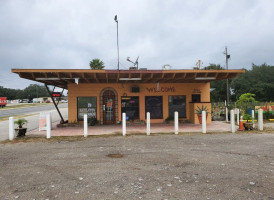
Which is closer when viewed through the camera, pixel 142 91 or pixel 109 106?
pixel 109 106

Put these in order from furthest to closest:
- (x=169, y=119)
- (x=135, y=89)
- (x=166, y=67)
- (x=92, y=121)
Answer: (x=169, y=119)
(x=135, y=89)
(x=92, y=121)
(x=166, y=67)

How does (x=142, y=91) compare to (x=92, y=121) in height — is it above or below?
above

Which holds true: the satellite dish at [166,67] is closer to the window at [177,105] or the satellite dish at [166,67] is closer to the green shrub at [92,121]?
the window at [177,105]

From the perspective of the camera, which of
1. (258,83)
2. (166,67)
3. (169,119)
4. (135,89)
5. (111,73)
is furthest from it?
(258,83)

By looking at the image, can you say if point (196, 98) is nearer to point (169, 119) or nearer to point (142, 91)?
point (169, 119)

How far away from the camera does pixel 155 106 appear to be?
A: 1452 centimetres

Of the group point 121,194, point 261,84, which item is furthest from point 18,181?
point 261,84

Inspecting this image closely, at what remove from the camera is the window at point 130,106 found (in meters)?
14.3

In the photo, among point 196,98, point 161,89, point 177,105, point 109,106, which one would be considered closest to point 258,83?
point 196,98

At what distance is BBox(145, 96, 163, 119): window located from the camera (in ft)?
47.4

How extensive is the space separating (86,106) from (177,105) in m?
7.00

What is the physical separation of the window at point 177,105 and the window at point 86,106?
579 centimetres

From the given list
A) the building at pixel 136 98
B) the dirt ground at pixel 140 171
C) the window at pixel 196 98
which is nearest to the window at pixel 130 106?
the building at pixel 136 98

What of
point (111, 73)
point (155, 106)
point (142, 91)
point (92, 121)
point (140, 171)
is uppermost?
point (111, 73)
